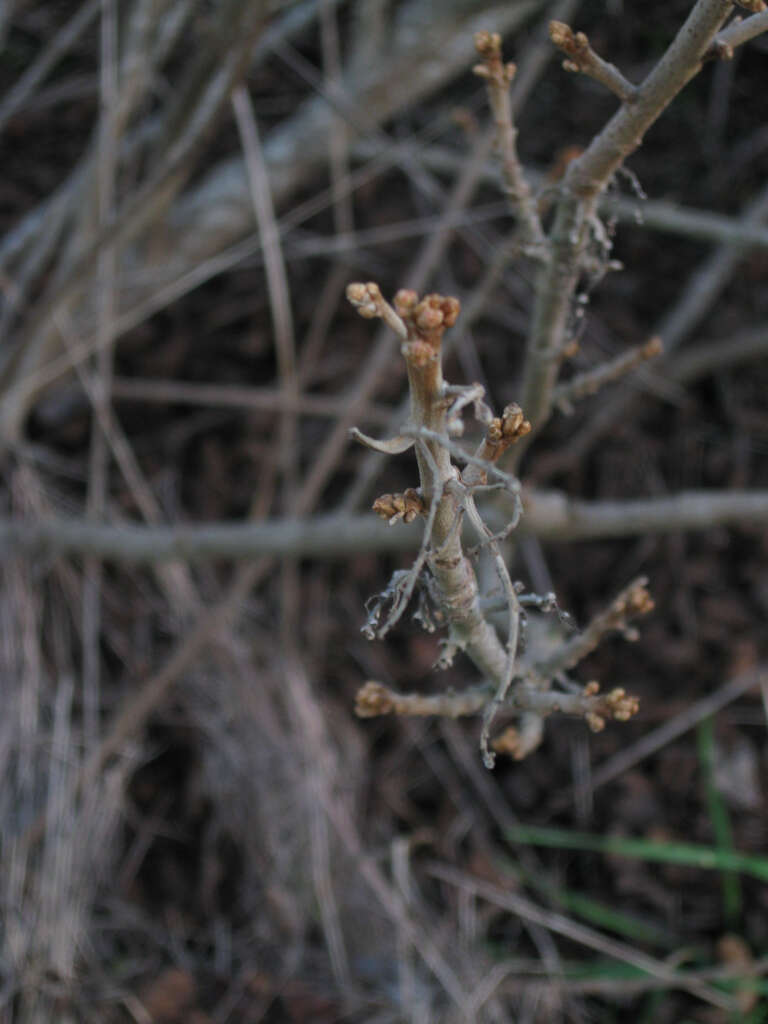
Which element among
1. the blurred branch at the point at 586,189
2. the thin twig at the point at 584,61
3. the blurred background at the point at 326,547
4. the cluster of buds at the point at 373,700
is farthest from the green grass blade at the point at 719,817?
the thin twig at the point at 584,61

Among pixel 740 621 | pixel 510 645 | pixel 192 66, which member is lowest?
pixel 740 621

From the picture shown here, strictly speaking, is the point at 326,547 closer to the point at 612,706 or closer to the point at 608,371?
the point at 608,371

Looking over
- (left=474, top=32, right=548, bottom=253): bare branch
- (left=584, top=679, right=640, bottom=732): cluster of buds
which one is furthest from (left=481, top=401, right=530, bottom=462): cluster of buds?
(left=474, top=32, right=548, bottom=253): bare branch

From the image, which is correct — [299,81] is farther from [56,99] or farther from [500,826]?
[500,826]

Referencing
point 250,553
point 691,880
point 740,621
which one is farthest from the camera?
point 740,621

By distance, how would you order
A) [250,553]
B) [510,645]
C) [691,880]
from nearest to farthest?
1. [510,645]
2. [250,553]
3. [691,880]

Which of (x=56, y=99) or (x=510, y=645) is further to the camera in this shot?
(x=56, y=99)

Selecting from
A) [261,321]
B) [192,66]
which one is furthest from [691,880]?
[192,66]
